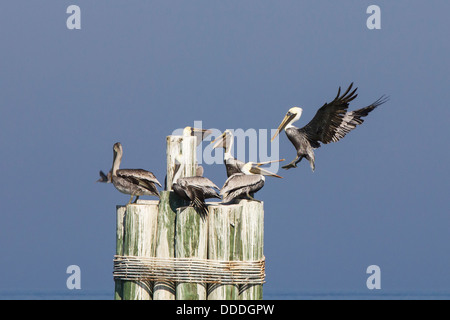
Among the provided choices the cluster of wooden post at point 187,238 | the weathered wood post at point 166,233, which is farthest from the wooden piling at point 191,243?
the weathered wood post at point 166,233

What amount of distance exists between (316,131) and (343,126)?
403 millimetres

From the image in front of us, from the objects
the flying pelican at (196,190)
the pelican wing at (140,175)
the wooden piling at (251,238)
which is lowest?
the wooden piling at (251,238)

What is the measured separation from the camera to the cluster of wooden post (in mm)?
11195

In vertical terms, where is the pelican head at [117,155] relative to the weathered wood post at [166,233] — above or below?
above

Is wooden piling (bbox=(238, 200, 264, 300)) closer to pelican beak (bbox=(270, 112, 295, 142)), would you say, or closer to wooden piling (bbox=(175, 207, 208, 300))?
wooden piling (bbox=(175, 207, 208, 300))

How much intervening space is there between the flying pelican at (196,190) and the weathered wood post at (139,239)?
0.45 meters

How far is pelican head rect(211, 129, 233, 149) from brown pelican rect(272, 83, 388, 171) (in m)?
0.85

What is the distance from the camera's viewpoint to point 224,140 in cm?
1337

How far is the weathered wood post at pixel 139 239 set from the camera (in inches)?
449

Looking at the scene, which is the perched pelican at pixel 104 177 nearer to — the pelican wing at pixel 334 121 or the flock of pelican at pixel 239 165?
the flock of pelican at pixel 239 165

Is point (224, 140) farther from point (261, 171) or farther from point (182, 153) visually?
point (182, 153)

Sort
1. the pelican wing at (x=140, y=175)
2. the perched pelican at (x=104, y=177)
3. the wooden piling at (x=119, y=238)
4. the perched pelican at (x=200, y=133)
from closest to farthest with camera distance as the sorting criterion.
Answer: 1. the wooden piling at (x=119, y=238)
2. the pelican wing at (x=140, y=175)
3. the perched pelican at (x=104, y=177)
4. the perched pelican at (x=200, y=133)

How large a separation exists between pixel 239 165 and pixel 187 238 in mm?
1955
